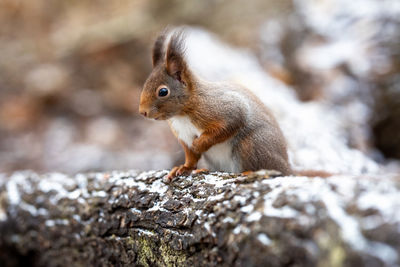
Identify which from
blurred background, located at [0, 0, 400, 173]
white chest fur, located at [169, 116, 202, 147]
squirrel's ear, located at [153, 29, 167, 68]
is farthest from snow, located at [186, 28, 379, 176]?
white chest fur, located at [169, 116, 202, 147]

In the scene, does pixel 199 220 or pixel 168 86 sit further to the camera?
pixel 168 86

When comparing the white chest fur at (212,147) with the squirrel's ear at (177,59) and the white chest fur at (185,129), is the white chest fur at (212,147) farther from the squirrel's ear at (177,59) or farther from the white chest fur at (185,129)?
the squirrel's ear at (177,59)

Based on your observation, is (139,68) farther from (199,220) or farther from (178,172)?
(199,220)

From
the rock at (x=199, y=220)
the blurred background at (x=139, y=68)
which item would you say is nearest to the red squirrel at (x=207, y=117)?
the rock at (x=199, y=220)

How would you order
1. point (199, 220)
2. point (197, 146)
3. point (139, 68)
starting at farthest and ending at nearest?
point (139, 68)
point (197, 146)
point (199, 220)

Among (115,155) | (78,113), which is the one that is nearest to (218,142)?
(115,155)

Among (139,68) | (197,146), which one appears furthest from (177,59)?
(139,68)
